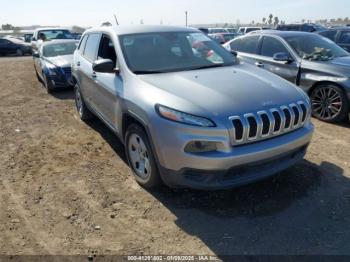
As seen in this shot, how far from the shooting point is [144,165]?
12.6 ft

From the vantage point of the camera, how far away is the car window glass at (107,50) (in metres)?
4.42

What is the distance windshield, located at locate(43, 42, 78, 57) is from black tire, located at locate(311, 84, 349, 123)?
7.44m

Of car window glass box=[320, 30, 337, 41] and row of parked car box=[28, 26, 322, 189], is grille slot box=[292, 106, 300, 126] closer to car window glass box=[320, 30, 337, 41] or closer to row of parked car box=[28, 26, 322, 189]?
row of parked car box=[28, 26, 322, 189]

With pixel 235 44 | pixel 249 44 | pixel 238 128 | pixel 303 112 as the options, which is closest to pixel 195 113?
pixel 238 128

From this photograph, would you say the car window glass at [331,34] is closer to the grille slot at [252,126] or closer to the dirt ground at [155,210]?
the dirt ground at [155,210]

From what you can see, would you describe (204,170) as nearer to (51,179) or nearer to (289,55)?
(51,179)

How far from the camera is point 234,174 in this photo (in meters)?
3.21

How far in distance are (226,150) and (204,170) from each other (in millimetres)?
277

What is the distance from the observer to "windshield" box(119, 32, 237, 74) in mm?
4082

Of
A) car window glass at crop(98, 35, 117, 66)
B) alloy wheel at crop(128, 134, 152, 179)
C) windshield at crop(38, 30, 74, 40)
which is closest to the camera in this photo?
alloy wheel at crop(128, 134, 152, 179)

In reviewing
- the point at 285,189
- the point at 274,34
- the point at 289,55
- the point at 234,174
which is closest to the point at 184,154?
the point at 234,174

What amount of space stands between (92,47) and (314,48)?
4.32 metres

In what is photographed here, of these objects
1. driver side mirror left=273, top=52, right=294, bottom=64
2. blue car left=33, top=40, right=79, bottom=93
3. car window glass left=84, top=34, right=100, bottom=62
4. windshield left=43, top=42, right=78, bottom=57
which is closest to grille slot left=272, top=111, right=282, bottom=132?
car window glass left=84, top=34, right=100, bottom=62

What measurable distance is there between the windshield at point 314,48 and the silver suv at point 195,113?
2748 mm
